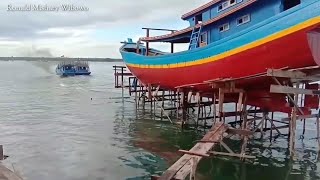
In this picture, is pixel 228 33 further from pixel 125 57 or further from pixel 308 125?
pixel 125 57

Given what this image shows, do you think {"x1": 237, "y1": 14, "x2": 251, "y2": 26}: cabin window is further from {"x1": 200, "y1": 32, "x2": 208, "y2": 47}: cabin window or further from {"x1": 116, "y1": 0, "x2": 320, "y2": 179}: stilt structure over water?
{"x1": 200, "y1": 32, "x2": 208, "y2": 47}: cabin window

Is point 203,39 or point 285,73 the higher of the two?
point 203,39

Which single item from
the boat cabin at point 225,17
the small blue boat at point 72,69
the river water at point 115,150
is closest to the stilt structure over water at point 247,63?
the boat cabin at point 225,17

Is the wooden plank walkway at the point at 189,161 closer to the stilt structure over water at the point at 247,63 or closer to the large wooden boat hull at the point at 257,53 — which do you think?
the stilt structure over water at the point at 247,63

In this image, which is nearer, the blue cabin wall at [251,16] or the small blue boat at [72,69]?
the blue cabin wall at [251,16]

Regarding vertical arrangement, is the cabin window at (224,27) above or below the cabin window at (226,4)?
below

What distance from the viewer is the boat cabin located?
14.3 m

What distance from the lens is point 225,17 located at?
54.1 feet

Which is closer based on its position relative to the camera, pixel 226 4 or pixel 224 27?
pixel 224 27

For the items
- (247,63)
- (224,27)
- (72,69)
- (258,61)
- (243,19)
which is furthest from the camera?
(72,69)

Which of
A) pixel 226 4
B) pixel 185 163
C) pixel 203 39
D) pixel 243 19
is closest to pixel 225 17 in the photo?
pixel 243 19

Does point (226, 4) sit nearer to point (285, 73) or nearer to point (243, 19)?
point (243, 19)

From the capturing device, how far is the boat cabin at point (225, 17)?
46.9 ft

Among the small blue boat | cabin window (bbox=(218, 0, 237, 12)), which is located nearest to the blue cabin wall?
cabin window (bbox=(218, 0, 237, 12))
